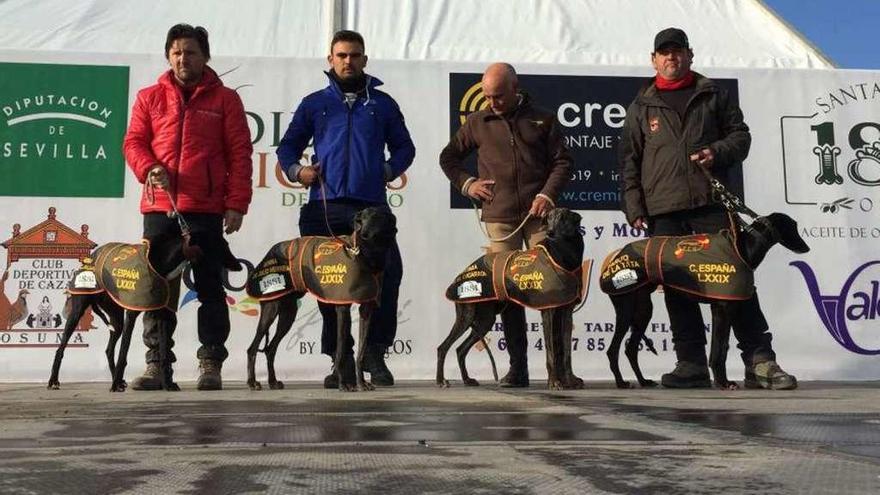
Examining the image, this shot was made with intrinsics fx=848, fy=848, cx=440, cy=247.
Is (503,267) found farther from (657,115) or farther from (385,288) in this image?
(657,115)

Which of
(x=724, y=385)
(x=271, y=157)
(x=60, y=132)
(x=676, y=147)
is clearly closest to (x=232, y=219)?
(x=271, y=157)

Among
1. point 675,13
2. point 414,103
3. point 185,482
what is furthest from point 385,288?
point 675,13

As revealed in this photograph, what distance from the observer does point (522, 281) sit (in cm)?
393

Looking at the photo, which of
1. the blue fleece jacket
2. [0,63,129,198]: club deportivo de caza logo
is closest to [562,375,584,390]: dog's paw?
the blue fleece jacket

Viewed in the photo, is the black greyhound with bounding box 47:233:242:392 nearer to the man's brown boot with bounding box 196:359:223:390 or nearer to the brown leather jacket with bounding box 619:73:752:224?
the man's brown boot with bounding box 196:359:223:390

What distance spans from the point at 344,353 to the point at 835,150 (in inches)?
141

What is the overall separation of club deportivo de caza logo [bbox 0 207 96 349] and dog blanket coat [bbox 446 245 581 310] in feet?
7.53

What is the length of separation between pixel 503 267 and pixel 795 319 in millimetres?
2295

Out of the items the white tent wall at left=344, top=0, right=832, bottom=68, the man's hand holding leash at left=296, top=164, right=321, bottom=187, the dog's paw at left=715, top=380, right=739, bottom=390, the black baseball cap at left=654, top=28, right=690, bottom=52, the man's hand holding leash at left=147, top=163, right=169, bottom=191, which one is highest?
the white tent wall at left=344, top=0, right=832, bottom=68

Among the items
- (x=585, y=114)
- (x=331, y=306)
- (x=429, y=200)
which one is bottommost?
(x=331, y=306)

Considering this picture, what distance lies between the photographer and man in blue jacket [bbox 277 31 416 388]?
4039mm

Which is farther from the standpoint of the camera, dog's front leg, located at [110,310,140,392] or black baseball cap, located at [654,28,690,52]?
black baseball cap, located at [654,28,690,52]

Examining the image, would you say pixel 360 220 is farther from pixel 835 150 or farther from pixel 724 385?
pixel 835 150

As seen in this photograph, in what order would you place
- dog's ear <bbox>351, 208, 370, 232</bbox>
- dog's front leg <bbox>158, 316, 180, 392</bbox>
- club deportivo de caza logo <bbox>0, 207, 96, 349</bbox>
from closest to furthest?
dog's ear <bbox>351, 208, 370, 232</bbox>, dog's front leg <bbox>158, 316, 180, 392</bbox>, club deportivo de caza logo <bbox>0, 207, 96, 349</bbox>
